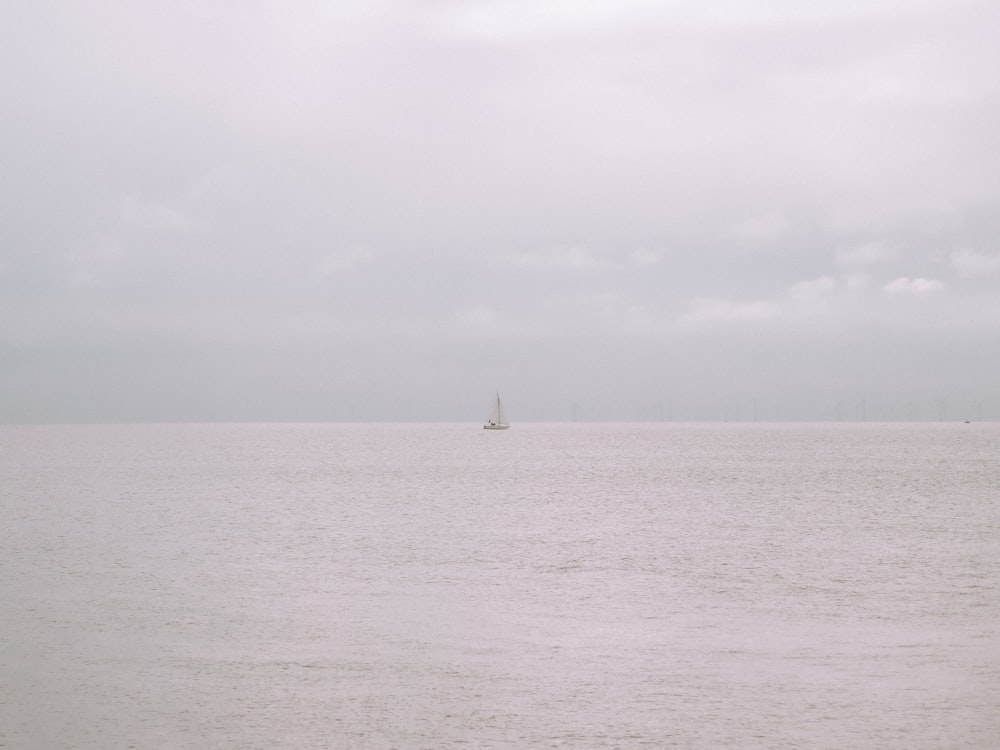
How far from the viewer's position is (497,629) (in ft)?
110

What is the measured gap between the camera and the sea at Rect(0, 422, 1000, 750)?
23.3 meters

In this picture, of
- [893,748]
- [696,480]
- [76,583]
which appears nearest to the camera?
[893,748]

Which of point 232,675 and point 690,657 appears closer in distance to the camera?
point 232,675

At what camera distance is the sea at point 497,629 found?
23.3 metres

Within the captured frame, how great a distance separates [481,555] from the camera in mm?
52969

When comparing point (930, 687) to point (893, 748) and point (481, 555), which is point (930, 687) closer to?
point (893, 748)

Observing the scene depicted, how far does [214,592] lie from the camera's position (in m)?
40.2

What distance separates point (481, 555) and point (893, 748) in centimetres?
3256

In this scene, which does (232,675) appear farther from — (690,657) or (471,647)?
(690,657)

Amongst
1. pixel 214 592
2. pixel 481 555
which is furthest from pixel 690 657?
pixel 481 555

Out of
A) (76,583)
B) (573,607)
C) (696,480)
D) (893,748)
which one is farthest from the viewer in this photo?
(696,480)

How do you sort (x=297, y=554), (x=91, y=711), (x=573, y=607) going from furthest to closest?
(x=297, y=554)
(x=573, y=607)
(x=91, y=711)

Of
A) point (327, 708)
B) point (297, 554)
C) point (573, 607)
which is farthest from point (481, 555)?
point (327, 708)

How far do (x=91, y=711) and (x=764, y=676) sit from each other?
16731mm
